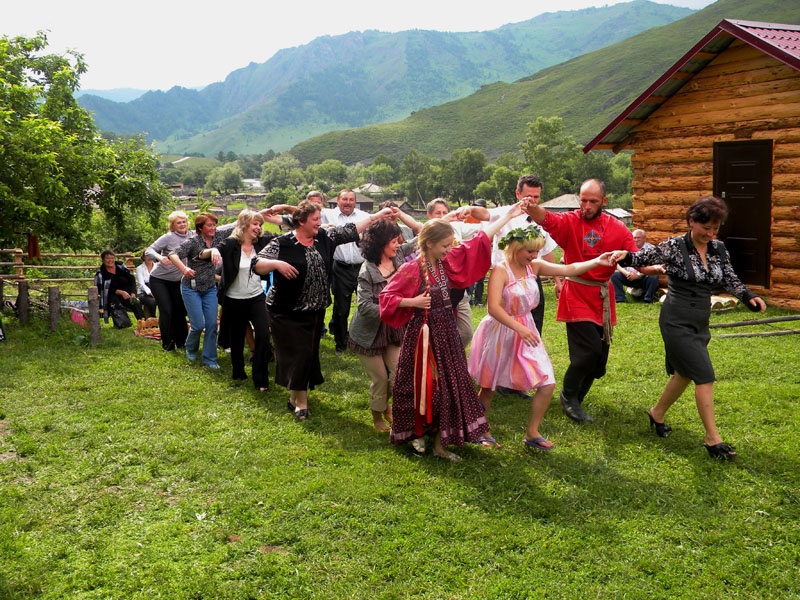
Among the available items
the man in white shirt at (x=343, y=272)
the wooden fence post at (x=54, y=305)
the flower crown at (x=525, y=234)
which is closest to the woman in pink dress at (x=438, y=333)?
the flower crown at (x=525, y=234)

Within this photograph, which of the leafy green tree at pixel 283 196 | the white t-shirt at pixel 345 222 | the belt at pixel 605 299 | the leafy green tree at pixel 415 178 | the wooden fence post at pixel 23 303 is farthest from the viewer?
the leafy green tree at pixel 415 178

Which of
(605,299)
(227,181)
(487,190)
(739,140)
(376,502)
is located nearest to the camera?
(376,502)

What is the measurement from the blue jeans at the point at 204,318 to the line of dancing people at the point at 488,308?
2.35 meters

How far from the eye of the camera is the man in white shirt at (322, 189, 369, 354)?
9141 mm

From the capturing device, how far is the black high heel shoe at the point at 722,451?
17.1ft

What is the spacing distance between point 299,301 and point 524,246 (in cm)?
232

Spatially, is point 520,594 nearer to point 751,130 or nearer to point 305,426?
point 305,426

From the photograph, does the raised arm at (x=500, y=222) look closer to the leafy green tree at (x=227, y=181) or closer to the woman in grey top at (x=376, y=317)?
the woman in grey top at (x=376, y=317)

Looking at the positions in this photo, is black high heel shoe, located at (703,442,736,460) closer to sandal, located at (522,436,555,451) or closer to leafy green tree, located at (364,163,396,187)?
sandal, located at (522,436,555,451)

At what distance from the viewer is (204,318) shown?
9.08m

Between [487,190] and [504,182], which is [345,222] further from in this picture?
[487,190]

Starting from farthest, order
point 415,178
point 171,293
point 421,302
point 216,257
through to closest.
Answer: point 415,178, point 171,293, point 216,257, point 421,302

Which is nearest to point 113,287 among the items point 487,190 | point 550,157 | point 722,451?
point 722,451

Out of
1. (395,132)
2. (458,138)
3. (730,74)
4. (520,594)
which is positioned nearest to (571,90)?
(458,138)
